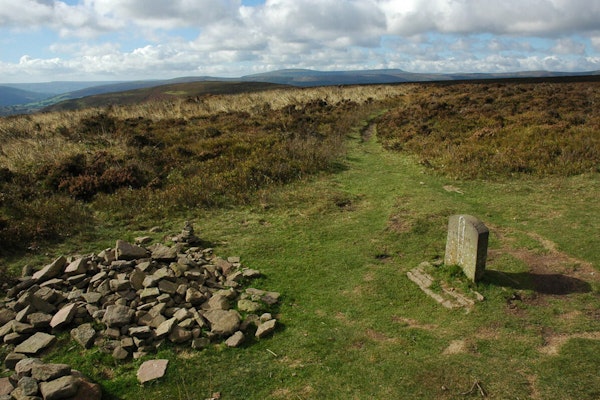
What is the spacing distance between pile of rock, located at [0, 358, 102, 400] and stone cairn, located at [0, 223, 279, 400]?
0.04ft

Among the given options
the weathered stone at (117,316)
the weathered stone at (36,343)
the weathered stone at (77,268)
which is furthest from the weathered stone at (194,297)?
the weathered stone at (77,268)

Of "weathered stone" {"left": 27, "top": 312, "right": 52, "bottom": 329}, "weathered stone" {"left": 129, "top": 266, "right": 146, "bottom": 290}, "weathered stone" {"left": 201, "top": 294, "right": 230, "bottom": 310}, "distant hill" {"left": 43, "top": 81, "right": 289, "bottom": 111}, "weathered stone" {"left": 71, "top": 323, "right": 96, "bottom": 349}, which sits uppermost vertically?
"distant hill" {"left": 43, "top": 81, "right": 289, "bottom": 111}

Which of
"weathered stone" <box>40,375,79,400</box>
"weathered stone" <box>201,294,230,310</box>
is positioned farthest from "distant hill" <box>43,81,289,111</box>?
"weathered stone" <box>40,375,79,400</box>

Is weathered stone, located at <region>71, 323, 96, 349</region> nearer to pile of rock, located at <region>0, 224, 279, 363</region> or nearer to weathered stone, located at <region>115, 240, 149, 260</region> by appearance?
pile of rock, located at <region>0, 224, 279, 363</region>

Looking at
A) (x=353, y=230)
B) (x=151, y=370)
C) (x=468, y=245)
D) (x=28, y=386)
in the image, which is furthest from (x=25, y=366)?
(x=353, y=230)

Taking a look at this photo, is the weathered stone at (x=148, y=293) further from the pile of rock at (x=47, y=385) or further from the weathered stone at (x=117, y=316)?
the pile of rock at (x=47, y=385)

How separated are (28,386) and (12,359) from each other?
3.53ft

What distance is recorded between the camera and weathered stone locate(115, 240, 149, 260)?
285 inches

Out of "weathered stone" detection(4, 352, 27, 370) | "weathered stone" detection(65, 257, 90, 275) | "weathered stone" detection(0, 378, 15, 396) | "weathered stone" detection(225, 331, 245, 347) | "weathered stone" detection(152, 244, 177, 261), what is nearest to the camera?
"weathered stone" detection(0, 378, 15, 396)

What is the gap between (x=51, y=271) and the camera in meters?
6.80

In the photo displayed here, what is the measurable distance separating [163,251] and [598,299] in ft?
24.9

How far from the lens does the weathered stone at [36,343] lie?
202 inches

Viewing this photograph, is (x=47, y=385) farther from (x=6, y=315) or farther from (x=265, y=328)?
(x=265, y=328)

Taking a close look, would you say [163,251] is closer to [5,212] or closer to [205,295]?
[205,295]
